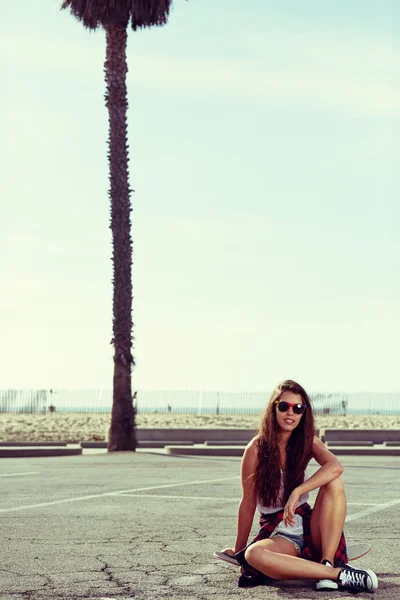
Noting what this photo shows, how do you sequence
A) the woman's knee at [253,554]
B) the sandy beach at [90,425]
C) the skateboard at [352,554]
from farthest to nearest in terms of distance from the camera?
the sandy beach at [90,425], the skateboard at [352,554], the woman's knee at [253,554]

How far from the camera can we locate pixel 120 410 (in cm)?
2362

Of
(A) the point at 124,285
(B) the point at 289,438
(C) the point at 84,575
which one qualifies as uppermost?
(A) the point at 124,285

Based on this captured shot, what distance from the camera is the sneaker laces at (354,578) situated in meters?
6.15

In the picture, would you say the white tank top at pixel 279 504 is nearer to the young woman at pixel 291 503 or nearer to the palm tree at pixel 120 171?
the young woman at pixel 291 503

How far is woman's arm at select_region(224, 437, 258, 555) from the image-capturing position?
258 inches

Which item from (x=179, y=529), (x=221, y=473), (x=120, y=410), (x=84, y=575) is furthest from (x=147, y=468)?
(x=84, y=575)

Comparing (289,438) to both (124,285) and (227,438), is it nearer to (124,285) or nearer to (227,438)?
(124,285)

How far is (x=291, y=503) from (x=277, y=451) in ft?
1.20

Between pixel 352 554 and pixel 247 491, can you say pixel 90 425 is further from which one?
pixel 247 491

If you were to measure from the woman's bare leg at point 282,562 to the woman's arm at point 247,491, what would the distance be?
20cm

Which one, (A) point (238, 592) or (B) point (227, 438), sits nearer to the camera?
(A) point (238, 592)

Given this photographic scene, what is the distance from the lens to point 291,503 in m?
6.30

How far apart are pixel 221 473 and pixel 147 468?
1649 millimetres

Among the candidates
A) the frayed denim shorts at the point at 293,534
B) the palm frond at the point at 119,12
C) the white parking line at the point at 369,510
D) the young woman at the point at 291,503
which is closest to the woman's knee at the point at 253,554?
the young woman at the point at 291,503
